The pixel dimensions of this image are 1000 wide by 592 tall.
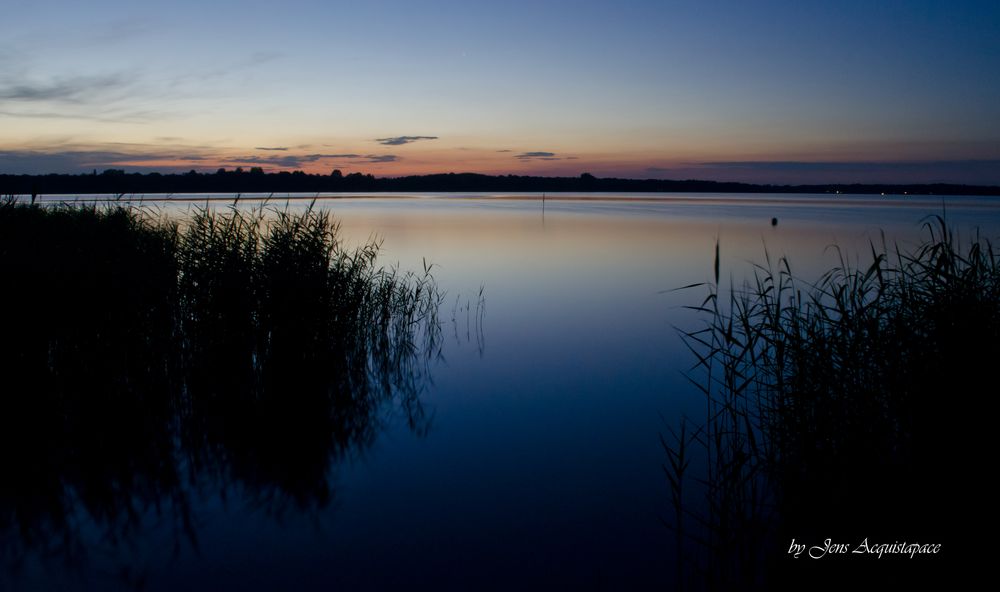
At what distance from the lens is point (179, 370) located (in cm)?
760

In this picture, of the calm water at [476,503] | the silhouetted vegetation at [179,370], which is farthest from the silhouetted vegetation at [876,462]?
the silhouetted vegetation at [179,370]

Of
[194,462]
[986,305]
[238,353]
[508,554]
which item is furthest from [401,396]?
[986,305]

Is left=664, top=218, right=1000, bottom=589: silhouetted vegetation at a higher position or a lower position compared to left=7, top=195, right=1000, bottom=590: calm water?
higher

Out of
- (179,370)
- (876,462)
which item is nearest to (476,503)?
(876,462)

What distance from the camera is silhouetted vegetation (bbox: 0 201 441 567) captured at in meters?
5.35

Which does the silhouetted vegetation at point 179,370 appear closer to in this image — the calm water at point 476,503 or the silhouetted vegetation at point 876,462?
the calm water at point 476,503

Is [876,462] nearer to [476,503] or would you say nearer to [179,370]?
[476,503]

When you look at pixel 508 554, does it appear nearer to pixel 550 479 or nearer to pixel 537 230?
pixel 550 479

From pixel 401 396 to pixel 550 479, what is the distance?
3061 mm

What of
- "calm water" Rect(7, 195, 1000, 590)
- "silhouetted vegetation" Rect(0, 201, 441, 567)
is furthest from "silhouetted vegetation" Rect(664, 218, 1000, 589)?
"silhouetted vegetation" Rect(0, 201, 441, 567)

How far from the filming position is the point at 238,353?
7.97 metres

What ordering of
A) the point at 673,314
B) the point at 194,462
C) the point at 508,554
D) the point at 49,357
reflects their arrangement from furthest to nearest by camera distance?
the point at 673,314 < the point at 49,357 < the point at 194,462 < the point at 508,554

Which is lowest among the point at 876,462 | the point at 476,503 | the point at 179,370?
the point at 476,503

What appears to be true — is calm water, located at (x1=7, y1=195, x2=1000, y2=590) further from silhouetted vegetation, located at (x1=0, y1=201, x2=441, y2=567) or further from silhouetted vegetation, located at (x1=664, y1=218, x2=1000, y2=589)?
silhouetted vegetation, located at (x1=664, y1=218, x2=1000, y2=589)
